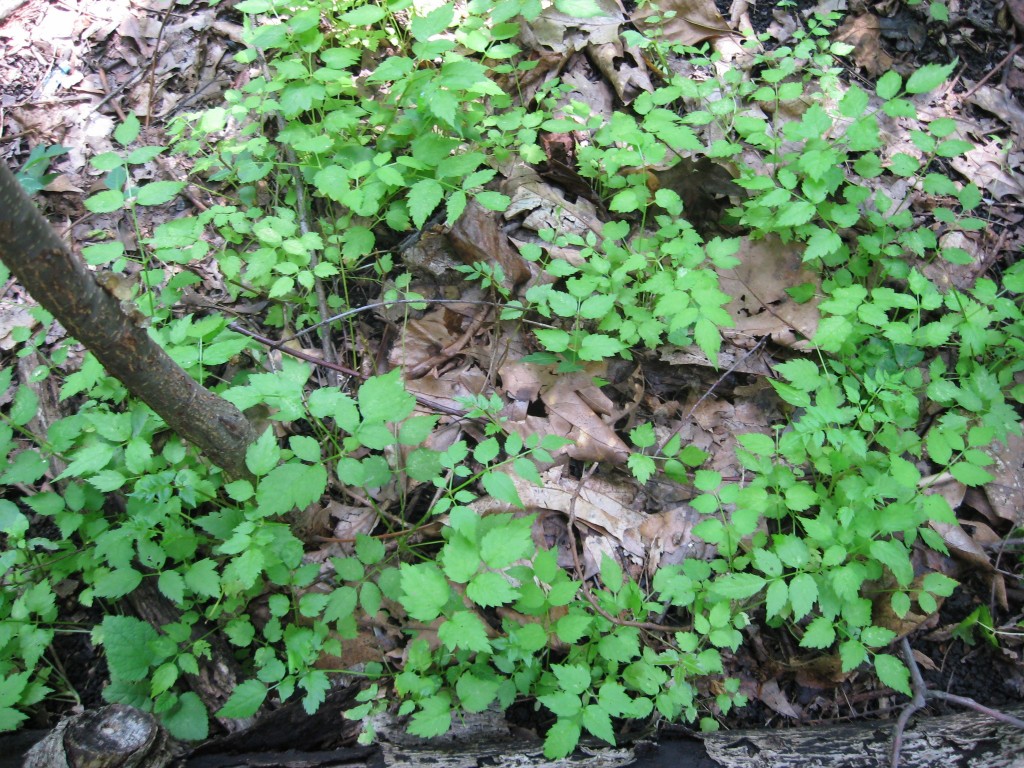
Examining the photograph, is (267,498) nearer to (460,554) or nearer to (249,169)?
(460,554)

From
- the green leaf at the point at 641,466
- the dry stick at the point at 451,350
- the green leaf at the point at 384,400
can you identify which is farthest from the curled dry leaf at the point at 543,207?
the green leaf at the point at 384,400

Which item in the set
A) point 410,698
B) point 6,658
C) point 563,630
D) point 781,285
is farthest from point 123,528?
point 781,285

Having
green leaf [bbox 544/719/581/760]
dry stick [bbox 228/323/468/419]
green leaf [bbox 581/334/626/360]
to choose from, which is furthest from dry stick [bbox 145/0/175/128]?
green leaf [bbox 544/719/581/760]

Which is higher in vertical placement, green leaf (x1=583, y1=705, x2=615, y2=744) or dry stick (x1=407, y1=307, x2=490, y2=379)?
dry stick (x1=407, y1=307, x2=490, y2=379)

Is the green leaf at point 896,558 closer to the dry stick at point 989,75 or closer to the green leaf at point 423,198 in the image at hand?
the green leaf at point 423,198

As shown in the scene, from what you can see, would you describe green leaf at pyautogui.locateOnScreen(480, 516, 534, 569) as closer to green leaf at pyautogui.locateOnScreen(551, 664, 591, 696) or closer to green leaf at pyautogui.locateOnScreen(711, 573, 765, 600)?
green leaf at pyautogui.locateOnScreen(551, 664, 591, 696)
